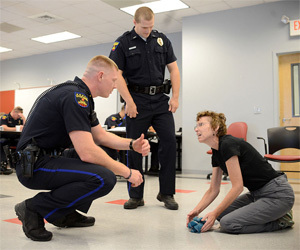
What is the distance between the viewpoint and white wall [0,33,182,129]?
849 cm

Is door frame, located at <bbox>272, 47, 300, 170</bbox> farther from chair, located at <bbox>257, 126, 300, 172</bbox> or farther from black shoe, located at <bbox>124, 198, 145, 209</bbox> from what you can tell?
black shoe, located at <bbox>124, 198, 145, 209</bbox>

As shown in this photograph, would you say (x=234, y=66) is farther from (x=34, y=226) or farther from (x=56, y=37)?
(x=34, y=226)

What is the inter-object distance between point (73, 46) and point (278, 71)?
523 cm

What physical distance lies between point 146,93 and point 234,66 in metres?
3.91

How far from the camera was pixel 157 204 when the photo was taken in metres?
2.76

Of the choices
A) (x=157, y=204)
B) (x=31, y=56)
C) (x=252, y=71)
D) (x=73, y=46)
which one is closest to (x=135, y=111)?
(x=157, y=204)

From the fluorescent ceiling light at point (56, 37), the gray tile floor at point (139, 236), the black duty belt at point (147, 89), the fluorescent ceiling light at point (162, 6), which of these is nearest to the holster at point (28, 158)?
the gray tile floor at point (139, 236)

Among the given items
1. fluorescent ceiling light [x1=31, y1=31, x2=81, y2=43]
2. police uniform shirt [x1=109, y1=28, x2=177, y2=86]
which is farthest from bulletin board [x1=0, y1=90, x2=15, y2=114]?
police uniform shirt [x1=109, y1=28, x2=177, y2=86]

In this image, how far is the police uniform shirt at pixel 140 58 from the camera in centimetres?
271

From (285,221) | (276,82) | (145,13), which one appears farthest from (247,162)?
(276,82)

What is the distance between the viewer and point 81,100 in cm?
161

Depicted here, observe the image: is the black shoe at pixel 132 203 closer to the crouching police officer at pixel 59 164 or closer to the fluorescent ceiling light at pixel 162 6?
the crouching police officer at pixel 59 164

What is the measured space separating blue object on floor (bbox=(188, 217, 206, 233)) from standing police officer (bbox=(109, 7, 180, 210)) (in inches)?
29.0

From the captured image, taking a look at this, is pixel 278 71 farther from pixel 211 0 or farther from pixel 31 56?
pixel 31 56
